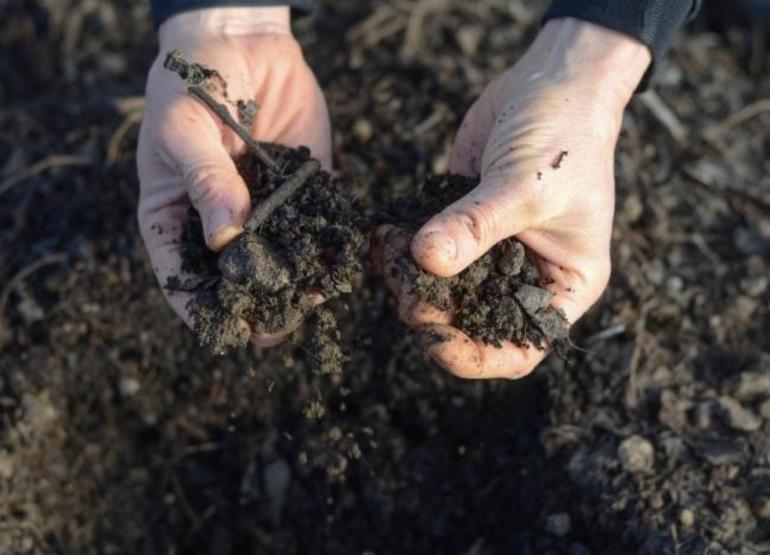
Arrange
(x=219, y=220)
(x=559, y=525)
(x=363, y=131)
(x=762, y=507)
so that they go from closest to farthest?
(x=219, y=220), (x=762, y=507), (x=559, y=525), (x=363, y=131)

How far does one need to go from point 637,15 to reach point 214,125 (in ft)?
3.77

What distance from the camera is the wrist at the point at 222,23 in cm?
249

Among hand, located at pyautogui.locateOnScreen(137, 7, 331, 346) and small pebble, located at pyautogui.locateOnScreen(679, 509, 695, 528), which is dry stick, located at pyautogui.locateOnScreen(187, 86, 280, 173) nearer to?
hand, located at pyautogui.locateOnScreen(137, 7, 331, 346)

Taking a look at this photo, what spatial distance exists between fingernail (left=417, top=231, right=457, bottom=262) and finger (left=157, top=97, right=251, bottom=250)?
1.40ft

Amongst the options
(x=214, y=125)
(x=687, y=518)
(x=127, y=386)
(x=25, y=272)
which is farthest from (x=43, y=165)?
(x=687, y=518)

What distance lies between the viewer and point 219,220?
6.45 ft

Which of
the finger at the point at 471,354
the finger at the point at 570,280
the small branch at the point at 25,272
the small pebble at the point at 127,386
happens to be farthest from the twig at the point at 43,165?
the finger at the point at 570,280

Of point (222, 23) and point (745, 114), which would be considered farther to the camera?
point (745, 114)

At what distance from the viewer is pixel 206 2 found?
8.15 feet

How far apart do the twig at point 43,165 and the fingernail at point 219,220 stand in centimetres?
121

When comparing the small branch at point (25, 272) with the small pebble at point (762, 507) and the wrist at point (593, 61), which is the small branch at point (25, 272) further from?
the small pebble at point (762, 507)

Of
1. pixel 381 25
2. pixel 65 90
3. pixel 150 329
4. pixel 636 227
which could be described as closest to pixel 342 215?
pixel 150 329

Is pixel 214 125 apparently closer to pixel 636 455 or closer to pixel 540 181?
pixel 540 181

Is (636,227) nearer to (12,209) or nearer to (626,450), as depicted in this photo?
(626,450)
